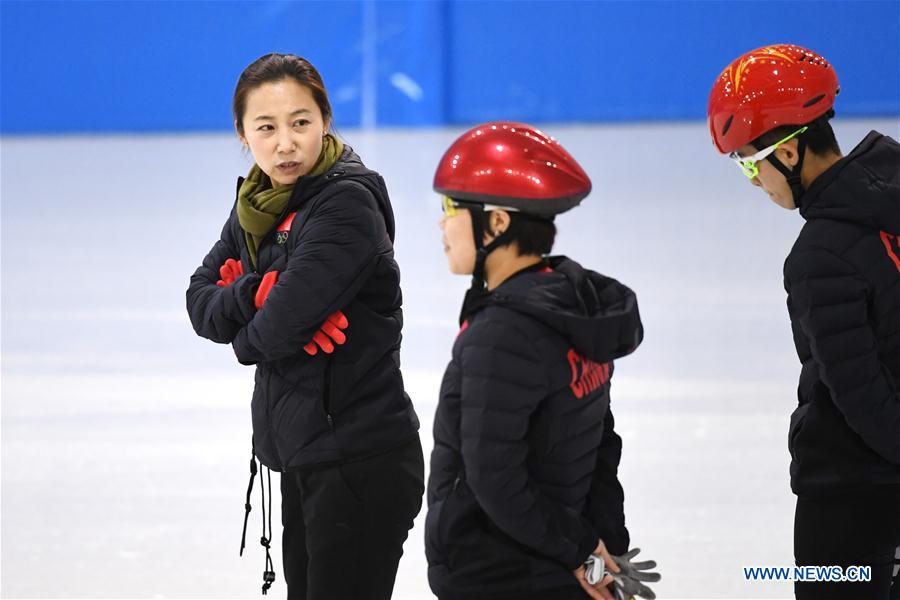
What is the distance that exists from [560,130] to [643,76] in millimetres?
1627

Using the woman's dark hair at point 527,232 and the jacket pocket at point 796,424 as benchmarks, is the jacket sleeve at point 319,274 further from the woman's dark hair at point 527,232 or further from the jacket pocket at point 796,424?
the jacket pocket at point 796,424

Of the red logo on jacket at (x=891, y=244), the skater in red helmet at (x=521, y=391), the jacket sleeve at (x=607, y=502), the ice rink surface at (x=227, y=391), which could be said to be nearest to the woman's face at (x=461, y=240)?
the skater in red helmet at (x=521, y=391)

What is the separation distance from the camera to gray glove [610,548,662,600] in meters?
2.06

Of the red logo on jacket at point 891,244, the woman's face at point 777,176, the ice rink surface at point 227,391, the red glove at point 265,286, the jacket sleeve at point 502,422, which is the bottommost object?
the ice rink surface at point 227,391

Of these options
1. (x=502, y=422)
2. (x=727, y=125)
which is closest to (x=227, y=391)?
(x=727, y=125)

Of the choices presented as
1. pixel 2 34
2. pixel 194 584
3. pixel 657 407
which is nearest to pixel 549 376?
A: pixel 194 584

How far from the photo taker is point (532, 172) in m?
1.99

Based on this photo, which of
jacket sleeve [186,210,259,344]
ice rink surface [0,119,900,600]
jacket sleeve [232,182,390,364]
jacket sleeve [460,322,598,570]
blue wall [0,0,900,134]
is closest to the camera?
jacket sleeve [460,322,598,570]

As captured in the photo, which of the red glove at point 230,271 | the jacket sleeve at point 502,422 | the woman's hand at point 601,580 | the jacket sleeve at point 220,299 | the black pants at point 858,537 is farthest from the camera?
the red glove at point 230,271

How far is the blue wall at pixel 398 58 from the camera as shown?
692 inches

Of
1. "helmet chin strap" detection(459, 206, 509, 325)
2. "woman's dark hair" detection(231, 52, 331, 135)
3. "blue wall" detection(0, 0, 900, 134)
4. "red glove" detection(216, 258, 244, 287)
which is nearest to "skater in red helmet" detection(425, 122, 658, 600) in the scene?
"helmet chin strap" detection(459, 206, 509, 325)

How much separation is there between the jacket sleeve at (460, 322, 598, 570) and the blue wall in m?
16.4

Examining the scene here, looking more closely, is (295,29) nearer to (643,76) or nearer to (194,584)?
(643,76)

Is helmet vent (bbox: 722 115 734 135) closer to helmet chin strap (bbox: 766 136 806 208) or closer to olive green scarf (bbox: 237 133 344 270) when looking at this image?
helmet chin strap (bbox: 766 136 806 208)
